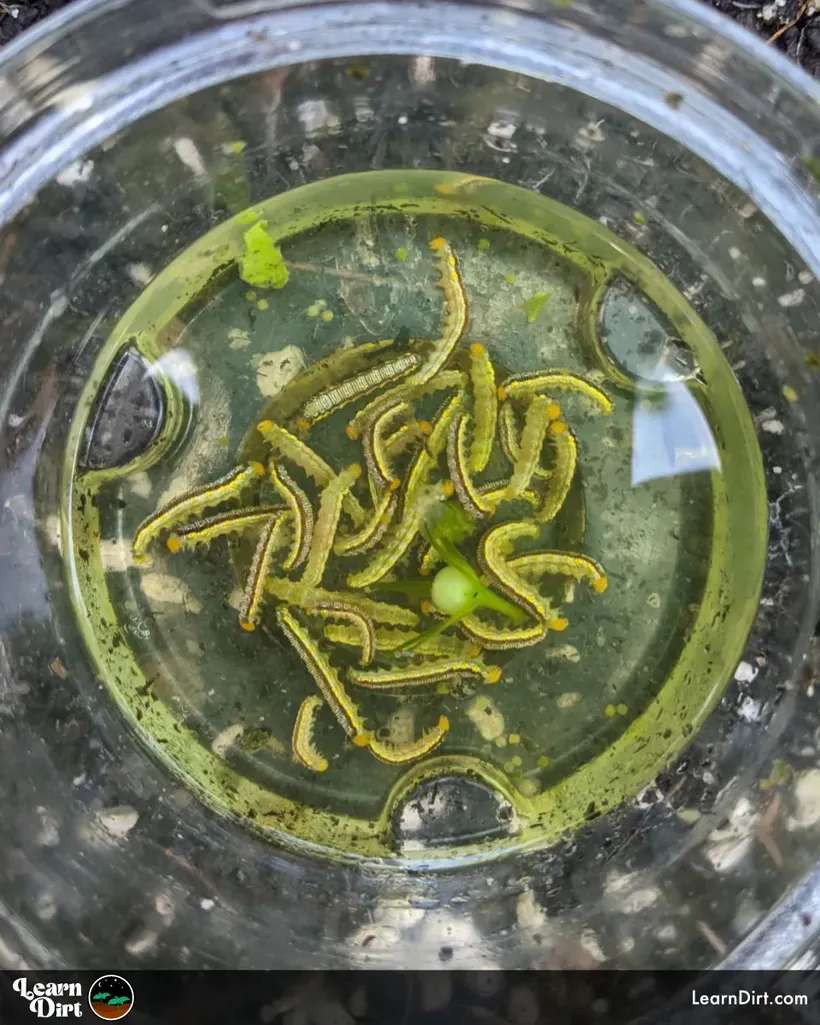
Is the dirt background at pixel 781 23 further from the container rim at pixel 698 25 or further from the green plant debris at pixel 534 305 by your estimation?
the green plant debris at pixel 534 305

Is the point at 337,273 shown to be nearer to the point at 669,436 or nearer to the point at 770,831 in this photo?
the point at 669,436

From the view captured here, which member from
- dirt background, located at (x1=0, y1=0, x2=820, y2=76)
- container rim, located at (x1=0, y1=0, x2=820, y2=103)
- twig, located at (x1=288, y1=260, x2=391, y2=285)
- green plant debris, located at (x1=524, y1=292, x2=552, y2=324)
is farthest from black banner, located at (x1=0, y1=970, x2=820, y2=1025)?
dirt background, located at (x1=0, y1=0, x2=820, y2=76)

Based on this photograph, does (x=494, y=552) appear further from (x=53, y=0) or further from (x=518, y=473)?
(x=53, y=0)

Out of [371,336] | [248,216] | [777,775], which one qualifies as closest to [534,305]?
[371,336]

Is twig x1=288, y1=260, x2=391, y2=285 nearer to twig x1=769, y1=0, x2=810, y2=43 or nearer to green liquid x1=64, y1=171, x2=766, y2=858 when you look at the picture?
green liquid x1=64, y1=171, x2=766, y2=858

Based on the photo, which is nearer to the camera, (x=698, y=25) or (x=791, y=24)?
(x=698, y=25)

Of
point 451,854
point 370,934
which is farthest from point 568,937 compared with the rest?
point 370,934

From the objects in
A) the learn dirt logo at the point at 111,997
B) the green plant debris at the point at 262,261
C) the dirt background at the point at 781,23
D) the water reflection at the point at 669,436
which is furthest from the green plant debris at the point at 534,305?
the learn dirt logo at the point at 111,997
